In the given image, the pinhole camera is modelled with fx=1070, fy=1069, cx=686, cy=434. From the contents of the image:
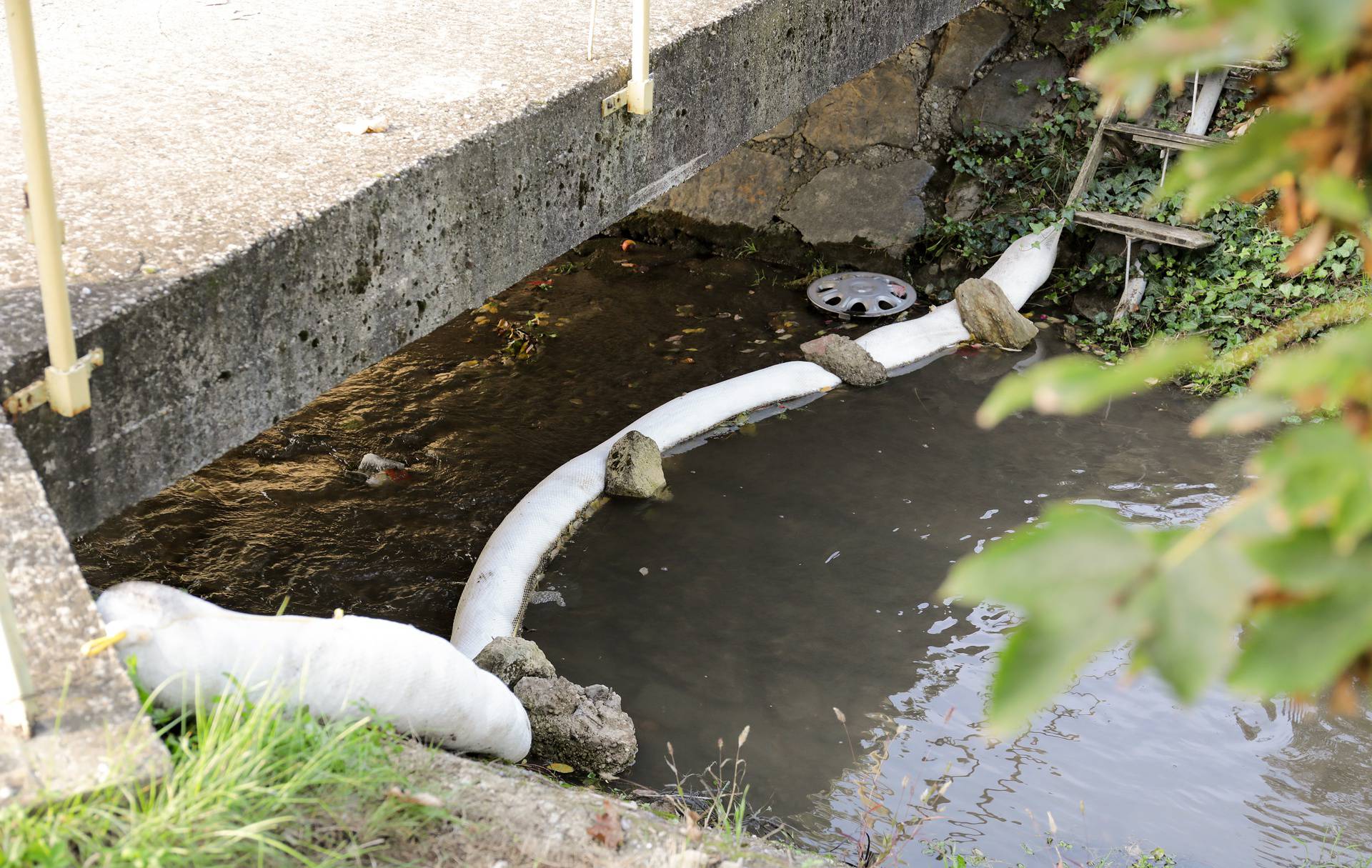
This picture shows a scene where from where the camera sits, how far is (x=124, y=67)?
3.37 meters

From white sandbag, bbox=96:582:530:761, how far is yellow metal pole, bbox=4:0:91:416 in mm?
400

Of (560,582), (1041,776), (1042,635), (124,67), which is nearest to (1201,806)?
(1041,776)

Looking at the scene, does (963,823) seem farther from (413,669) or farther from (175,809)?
(175,809)

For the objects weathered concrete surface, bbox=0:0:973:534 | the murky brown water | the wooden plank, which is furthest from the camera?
the wooden plank

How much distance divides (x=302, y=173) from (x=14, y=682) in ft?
5.01

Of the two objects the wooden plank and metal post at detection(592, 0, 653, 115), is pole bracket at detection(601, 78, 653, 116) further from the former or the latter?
the wooden plank

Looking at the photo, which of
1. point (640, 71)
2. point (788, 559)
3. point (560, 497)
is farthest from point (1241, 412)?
point (560, 497)

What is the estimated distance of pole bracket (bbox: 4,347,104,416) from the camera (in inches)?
77.4

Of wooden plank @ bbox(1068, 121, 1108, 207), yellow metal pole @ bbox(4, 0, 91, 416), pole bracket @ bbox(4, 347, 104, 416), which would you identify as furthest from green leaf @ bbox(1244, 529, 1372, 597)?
wooden plank @ bbox(1068, 121, 1108, 207)

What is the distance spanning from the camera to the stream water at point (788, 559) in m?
3.40

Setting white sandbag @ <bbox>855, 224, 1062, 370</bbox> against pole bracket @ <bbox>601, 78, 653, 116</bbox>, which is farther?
white sandbag @ <bbox>855, 224, 1062, 370</bbox>

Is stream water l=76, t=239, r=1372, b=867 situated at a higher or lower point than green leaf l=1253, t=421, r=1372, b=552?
lower

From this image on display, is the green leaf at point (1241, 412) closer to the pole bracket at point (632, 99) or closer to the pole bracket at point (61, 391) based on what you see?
the pole bracket at point (61, 391)

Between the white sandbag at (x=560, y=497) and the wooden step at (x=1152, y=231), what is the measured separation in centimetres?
191
